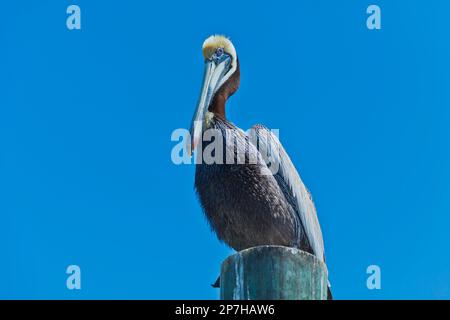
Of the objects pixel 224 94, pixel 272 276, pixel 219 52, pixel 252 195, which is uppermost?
pixel 219 52

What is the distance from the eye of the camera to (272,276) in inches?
178

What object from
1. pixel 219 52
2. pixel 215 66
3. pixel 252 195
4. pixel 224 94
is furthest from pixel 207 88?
pixel 252 195

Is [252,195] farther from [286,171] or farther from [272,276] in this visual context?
[272,276]

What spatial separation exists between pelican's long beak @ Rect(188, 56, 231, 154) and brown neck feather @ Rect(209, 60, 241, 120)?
4 cm

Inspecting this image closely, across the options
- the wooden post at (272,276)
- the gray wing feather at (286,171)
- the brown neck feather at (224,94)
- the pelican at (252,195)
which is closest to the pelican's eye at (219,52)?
the brown neck feather at (224,94)

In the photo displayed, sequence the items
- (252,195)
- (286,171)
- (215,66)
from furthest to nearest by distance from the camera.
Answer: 1. (215,66)
2. (286,171)
3. (252,195)

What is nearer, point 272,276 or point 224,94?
point 272,276

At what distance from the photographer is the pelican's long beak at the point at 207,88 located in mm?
7691

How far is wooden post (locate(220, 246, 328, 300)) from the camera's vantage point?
14.6 ft

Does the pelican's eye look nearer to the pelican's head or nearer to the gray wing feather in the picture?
the pelican's head

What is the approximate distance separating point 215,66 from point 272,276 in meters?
4.37

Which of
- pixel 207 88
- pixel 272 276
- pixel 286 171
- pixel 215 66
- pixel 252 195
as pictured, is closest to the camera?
pixel 272 276

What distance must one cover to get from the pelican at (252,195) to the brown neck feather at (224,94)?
0.05 meters

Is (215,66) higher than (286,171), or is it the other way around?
(215,66)
